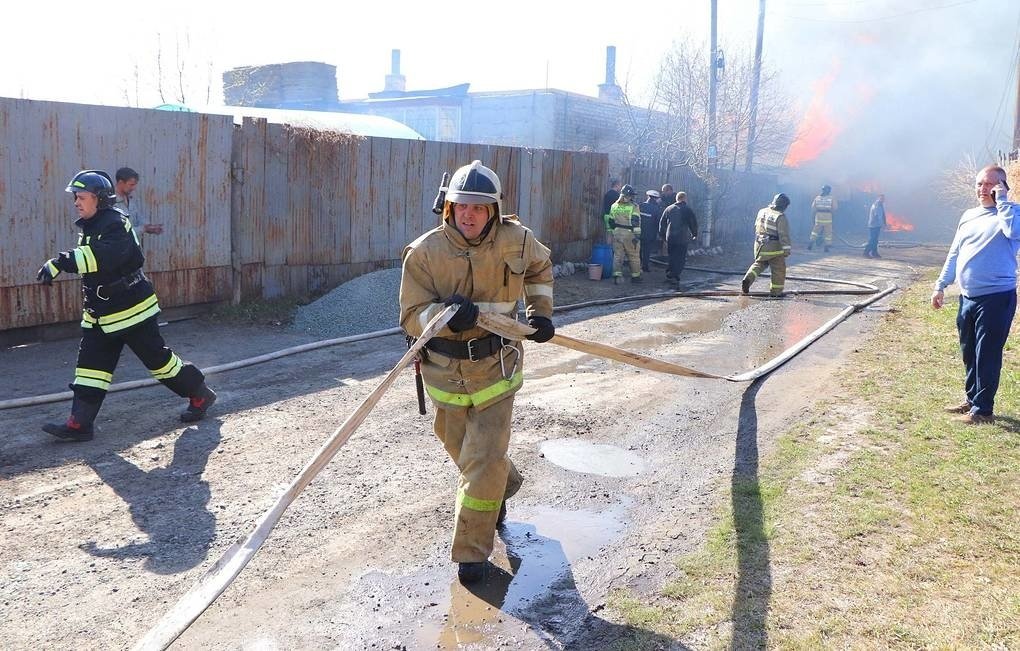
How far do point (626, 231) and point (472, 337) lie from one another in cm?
1106

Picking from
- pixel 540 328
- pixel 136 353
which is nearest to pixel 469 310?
pixel 540 328

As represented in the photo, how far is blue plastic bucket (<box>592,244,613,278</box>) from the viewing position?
50.5 ft

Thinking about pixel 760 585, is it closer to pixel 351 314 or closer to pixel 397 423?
pixel 397 423

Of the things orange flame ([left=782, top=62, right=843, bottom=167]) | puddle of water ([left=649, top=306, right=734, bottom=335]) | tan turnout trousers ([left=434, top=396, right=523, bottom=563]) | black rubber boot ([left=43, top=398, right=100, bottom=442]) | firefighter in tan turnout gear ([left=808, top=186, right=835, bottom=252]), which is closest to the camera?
tan turnout trousers ([left=434, top=396, right=523, bottom=563])

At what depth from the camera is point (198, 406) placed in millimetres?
5930

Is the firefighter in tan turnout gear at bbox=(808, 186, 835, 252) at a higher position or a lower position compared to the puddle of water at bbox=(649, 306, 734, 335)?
higher

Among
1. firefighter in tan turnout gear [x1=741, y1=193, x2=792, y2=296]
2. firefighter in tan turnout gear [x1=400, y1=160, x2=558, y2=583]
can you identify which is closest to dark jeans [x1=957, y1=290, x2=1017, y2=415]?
firefighter in tan turnout gear [x1=400, y1=160, x2=558, y2=583]

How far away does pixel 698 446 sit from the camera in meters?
5.71

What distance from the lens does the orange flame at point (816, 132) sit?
3306 centimetres

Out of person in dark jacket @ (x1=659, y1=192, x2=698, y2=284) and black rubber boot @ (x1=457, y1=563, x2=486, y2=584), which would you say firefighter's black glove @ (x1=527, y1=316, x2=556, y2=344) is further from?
person in dark jacket @ (x1=659, y1=192, x2=698, y2=284)

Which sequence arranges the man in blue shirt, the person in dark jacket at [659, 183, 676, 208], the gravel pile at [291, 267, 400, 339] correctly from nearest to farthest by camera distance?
the man in blue shirt → the gravel pile at [291, 267, 400, 339] → the person in dark jacket at [659, 183, 676, 208]

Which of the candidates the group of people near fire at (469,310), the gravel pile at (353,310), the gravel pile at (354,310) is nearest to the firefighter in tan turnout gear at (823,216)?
the gravel pile at (354,310)

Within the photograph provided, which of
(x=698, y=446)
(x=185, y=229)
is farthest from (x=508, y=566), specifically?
(x=185, y=229)

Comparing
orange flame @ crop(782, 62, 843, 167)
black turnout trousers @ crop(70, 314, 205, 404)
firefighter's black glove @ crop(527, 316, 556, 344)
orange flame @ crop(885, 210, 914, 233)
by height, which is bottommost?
black turnout trousers @ crop(70, 314, 205, 404)
